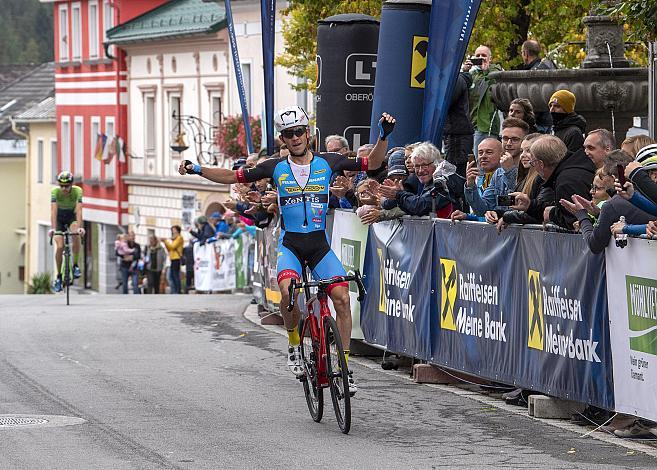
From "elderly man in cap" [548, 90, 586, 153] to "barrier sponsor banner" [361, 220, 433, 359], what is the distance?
4.39ft

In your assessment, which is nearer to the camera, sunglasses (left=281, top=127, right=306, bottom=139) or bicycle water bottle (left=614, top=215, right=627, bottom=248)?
bicycle water bottle (left=614, top=215, right=627, bottom=248)

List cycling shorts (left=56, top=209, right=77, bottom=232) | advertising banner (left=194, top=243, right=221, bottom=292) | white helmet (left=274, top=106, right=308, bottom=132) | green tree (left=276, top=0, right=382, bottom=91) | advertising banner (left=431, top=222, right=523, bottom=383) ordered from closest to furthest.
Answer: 1. white helmet (left=274, top=106, right=308, bottom=132)
2. advertising banner (left=431, top=222, right=523, bottom=383)
3. cycling shorts (left=56, top=209, right=77, bottom=232)
4. green tree (left=276, top=0, right=382, bottom=91)
5. advertising banner (left=194, top=243, right=221, bottom=292)

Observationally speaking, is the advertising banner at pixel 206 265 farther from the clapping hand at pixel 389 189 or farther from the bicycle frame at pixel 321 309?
the bicycle frame at pixel 321 309

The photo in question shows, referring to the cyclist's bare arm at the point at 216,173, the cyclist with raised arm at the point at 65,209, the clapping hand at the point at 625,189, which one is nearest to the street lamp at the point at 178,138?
the cyclist with raised arm at the point at 65,209

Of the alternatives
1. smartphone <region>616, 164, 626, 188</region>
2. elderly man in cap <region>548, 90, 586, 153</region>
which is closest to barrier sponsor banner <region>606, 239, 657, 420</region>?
smartphone <region>616, 164, 626, 188</region>

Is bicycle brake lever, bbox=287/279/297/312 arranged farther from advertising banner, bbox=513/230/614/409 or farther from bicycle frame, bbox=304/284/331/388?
advertising banner, bbox=513/230/614/409

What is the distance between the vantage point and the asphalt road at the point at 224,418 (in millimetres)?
10578

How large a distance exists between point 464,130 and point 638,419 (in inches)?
266

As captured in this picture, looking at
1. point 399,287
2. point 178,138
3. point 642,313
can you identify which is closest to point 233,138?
point 178,138

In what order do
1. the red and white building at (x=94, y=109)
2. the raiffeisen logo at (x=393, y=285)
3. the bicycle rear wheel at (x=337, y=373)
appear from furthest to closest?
the red and white building at (x=94, y=109) → the raiffeisen logo at (x=393, y=285) → the bicycle rear wheel at (x=337, y=373)

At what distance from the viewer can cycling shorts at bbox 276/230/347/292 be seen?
40.9 feet

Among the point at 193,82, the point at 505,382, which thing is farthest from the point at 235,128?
the point at 505,382

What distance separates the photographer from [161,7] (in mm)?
62438

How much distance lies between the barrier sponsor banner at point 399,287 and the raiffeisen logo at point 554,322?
6.92 ft
